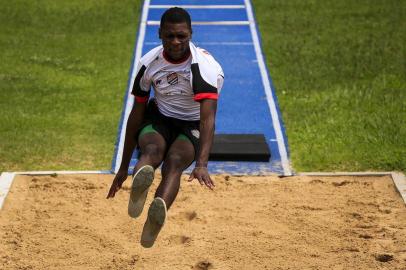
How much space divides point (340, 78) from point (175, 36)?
354 inches

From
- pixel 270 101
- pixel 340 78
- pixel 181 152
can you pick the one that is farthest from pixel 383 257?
pixel 340 78

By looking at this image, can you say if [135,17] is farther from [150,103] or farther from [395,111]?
[150,103]

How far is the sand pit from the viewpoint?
31.7 feet

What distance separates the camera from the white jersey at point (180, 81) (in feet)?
27.2

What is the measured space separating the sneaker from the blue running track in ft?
15.1

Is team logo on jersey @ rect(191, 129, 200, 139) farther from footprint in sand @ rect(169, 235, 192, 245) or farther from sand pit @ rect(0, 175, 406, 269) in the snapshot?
footprint in sand @ rect(169, 235, 192, 245)

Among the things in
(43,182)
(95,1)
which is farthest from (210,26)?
(43,182)

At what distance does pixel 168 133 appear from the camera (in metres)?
8.62

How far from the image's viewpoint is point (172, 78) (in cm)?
854

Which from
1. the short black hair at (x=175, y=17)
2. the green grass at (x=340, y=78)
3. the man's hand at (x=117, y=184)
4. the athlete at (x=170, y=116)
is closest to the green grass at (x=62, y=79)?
the green grass at (x=340, y=78)

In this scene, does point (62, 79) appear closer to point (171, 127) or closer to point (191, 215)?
point (191, 215)

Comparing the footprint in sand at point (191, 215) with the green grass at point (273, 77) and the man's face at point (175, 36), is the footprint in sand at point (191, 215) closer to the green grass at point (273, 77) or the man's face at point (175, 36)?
the green grass at point (273, 77)

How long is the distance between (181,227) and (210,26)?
9.86 metres

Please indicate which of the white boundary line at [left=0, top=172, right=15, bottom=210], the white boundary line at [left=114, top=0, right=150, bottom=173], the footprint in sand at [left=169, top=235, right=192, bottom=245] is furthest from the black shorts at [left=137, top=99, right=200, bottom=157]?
the white boundary line at [left=114, top=0, right=150, bottom=173]
